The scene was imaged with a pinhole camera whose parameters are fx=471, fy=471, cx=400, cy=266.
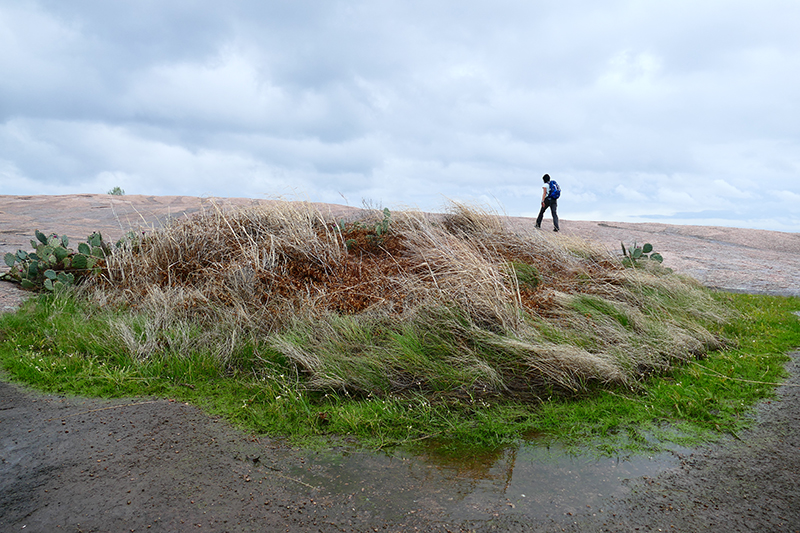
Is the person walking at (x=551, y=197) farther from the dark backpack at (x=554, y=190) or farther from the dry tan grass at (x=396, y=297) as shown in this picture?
the dry tan grass at (x=396, y=297)

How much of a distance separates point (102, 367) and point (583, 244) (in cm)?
744

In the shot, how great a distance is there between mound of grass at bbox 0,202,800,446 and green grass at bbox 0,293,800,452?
0.7 inches

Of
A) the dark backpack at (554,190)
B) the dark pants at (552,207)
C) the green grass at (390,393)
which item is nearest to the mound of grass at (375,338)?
the green grass at (390,393)

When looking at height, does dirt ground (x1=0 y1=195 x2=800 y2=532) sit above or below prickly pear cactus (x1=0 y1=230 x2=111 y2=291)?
below

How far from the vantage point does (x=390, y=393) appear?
3.92 m

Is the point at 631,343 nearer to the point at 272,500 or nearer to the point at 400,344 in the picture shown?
the point at 400,344

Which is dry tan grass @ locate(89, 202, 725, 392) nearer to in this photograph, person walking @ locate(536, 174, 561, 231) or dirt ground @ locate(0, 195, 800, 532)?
dirt ground @ locate(0, 195, 800, 532)

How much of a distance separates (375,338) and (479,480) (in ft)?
6.66

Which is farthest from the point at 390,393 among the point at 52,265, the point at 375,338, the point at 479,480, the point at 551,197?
the point at 551,197

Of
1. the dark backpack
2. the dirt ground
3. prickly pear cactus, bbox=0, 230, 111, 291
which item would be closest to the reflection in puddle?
the dirt ground

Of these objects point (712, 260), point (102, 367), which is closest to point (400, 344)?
point (102, 367)

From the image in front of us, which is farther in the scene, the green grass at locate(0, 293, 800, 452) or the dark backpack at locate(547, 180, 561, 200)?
the dark backpack at locate(547, 180, 561, 200)

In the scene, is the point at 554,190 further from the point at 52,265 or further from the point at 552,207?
the point at 52,265

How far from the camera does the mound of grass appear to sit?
148 inches
